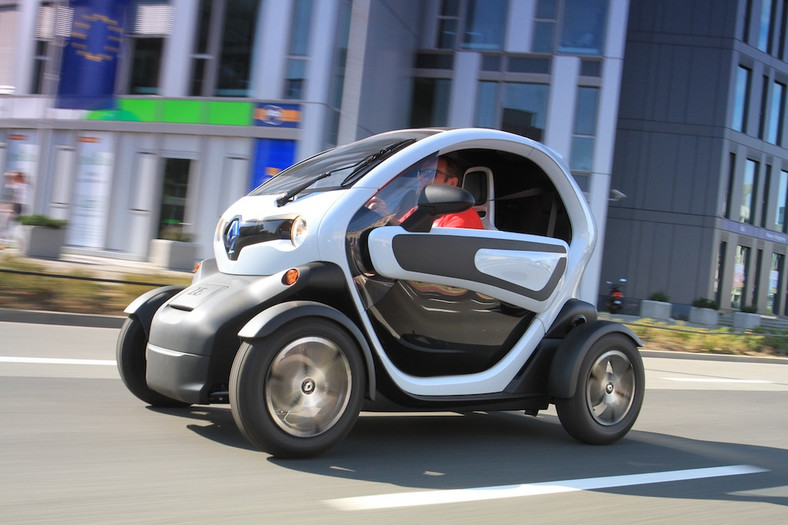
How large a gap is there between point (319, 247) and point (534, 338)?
1.48m

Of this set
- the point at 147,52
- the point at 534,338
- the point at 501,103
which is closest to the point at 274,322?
the point at 534,338

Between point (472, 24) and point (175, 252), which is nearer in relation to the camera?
point (175, 252)

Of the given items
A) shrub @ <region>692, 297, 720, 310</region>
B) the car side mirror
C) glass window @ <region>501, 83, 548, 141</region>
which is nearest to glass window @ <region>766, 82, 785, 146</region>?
shrub @ <region>692, 297, 720, 310</region>

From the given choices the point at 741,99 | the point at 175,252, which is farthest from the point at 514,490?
the point at 741,99

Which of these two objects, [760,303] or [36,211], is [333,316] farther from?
[760,303]

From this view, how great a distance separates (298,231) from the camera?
3.59 meters

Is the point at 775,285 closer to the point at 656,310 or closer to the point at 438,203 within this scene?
the point at 656,310

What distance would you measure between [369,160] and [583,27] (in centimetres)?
2102

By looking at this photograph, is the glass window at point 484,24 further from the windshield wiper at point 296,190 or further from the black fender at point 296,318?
the black fender at point 296,318

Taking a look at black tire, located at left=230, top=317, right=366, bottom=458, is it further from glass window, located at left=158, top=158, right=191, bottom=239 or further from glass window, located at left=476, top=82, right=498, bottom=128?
glass window, located at left=476, top=82, right=498, bottom=128

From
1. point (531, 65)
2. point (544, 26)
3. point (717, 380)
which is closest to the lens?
point (717, 380)

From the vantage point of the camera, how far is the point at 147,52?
18.8 m

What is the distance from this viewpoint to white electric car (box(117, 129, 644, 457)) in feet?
11.2

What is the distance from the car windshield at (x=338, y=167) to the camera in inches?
153
